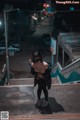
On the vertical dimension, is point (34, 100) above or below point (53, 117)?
below

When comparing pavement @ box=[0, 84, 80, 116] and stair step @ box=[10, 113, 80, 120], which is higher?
stair step @ box=[10, 113, 80, 120]

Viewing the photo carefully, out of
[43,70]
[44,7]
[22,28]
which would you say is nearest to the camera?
[43,70]

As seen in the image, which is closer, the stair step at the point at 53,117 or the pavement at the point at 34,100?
the stair step at the point at 53,117

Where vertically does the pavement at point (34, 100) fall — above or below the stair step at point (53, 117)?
below

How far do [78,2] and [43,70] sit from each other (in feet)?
177

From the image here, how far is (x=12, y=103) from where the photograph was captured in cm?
1119

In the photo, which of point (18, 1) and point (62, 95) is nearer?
point (62, 95)

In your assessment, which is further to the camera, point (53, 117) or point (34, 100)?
point (34, 100)

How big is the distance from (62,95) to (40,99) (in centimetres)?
108

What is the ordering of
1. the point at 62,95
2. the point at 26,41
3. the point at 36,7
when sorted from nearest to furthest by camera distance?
the point at 62,95 < the point at 26,41 < the point at 36,7

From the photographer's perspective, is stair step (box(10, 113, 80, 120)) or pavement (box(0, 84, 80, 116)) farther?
pavement (box(0, 84, 80, 116))

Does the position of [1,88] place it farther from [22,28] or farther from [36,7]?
[36,7]

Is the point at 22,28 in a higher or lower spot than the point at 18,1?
lower

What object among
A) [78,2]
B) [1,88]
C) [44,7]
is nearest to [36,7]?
[44,7]
